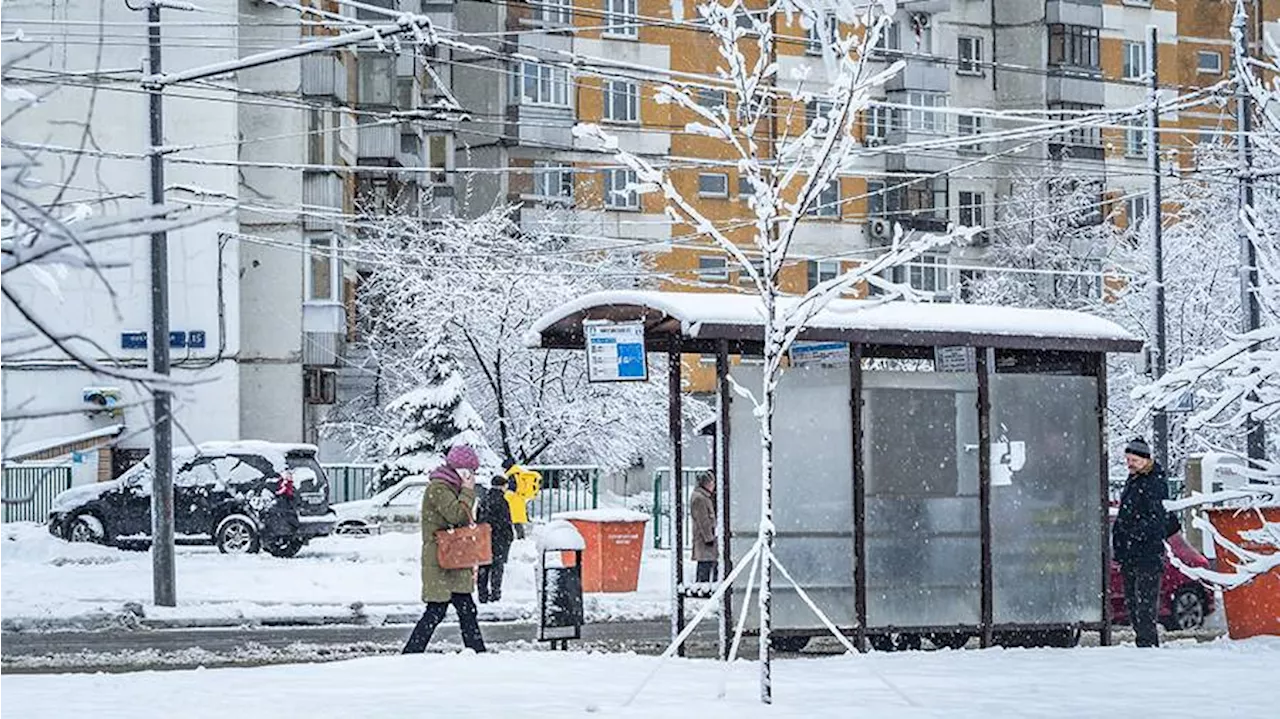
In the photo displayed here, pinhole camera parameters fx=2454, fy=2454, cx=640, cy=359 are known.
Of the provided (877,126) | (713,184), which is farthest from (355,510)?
(877,126)

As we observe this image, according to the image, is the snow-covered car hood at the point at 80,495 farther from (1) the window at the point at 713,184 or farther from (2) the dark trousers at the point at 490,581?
(1) the window at the point at 713,184

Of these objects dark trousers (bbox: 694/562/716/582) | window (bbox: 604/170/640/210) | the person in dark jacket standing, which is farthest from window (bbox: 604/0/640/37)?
the person in dark jacket standing

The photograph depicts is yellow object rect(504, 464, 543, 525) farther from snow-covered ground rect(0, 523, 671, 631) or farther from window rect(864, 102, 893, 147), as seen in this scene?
window rect(864, 102, 893, 147)

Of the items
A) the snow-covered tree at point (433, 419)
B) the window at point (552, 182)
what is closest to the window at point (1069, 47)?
the window at point (552, 182)

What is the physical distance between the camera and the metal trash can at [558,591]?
801 inches

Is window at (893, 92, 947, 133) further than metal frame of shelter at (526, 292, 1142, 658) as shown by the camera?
Yes

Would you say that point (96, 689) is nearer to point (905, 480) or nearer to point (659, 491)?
point (905, 480)

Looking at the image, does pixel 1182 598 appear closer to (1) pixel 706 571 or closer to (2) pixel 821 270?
(1) pixel 706 571

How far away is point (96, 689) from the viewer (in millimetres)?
15000

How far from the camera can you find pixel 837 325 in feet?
61.0

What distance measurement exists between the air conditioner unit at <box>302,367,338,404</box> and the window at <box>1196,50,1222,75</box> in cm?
4533

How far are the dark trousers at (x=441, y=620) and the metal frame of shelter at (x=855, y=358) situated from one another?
155 cm

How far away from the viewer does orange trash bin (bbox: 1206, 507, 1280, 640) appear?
20.6 m

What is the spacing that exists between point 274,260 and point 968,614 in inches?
1415
